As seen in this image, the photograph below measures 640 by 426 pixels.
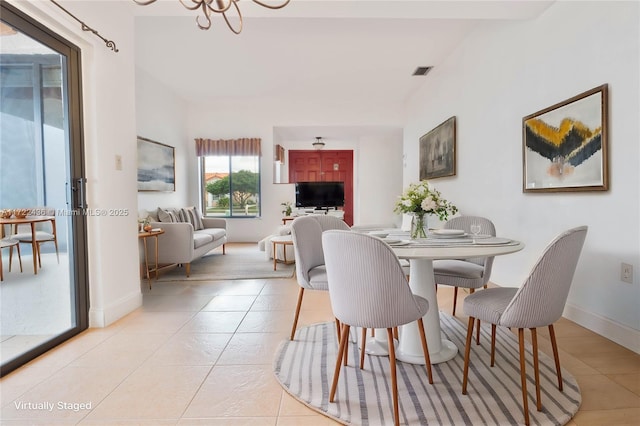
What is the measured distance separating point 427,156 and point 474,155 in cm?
154

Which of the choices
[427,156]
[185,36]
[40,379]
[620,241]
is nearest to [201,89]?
[185,36]

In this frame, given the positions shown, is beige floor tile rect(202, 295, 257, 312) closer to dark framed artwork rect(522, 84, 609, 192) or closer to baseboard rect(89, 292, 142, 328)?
baseboard rect(89, 292, 142, 328)

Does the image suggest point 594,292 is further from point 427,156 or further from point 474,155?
point 427,156

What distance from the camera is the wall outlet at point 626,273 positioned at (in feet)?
6.78

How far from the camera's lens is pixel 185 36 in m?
3.81

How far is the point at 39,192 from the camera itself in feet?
6.91

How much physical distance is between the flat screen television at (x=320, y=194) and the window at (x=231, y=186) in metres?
1.02

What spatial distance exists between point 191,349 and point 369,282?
4.55 ft

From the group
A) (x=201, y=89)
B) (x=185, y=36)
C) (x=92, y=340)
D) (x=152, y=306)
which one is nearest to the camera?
(x=92, y=340)

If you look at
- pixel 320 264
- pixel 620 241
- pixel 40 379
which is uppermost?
pixel 620 241

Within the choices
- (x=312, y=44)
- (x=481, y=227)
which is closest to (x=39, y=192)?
(x=481, y=227)

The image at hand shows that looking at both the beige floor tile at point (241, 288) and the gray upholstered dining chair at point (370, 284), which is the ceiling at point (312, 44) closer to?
the gray upholstered dining chair at point (370, 284)

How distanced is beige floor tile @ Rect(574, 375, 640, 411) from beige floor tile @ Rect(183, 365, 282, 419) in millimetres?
1431

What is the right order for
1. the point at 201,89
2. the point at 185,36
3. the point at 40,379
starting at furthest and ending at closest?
the point at 201,89
the point at 185,36
the point at 40,379
